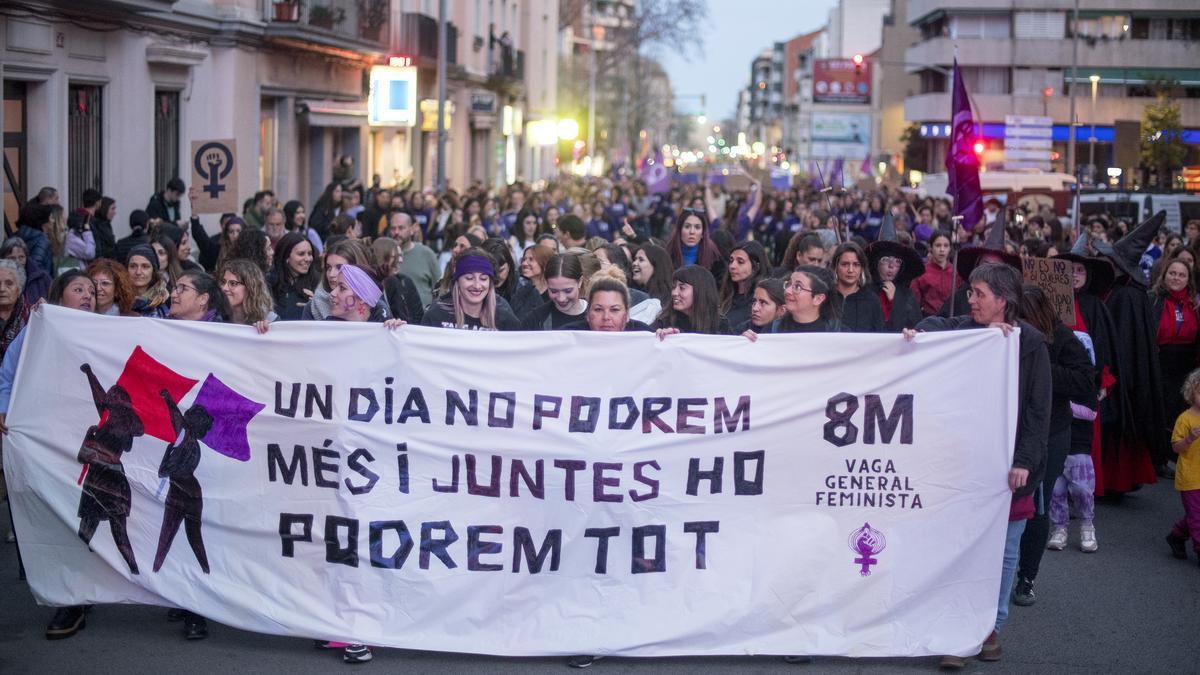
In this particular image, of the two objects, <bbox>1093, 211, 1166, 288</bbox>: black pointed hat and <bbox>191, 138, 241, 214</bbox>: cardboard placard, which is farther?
<bbox>191, 138, 241, 214</bbox>: cardboard placard

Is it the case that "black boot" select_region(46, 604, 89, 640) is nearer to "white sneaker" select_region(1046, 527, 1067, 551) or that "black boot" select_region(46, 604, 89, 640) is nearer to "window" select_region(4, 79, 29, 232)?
"white sneaker" select_region(1046, 527, 1067, 551)

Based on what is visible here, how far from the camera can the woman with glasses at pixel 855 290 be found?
9.84 metres

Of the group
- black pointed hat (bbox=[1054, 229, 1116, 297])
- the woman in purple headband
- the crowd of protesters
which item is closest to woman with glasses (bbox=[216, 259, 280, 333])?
the crowd of protesters

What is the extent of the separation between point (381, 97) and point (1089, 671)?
840 inches

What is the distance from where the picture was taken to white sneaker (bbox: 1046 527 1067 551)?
9352 millimetres

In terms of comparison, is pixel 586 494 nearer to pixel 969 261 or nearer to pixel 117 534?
pixel 117 534

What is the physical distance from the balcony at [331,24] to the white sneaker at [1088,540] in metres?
18.0

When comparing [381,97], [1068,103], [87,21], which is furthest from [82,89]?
[1068,103]

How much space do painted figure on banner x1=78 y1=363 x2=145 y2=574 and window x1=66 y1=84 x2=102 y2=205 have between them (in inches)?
503

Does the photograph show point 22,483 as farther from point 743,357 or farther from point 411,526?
point 743,357

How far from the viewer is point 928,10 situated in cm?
7331

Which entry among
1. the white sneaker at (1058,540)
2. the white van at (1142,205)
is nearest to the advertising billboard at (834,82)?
the white van at (1142,205)

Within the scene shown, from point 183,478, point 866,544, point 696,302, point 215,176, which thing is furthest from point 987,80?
point 183,478

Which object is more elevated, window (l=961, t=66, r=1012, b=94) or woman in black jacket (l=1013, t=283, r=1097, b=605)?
window (l=961, t=66, r=1012, b=94)
